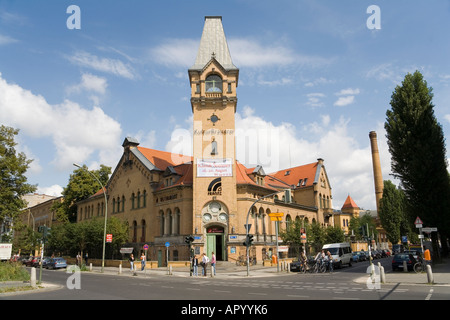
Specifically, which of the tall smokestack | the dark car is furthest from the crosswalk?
the tall smokestack

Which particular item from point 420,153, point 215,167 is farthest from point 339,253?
point 215,167

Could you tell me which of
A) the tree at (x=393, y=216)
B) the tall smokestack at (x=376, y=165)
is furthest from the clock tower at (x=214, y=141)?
the tall smokestack at (x=376, y=165)

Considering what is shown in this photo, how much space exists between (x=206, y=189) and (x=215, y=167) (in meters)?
2.73

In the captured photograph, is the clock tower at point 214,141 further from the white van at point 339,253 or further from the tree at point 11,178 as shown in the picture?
the tree at point 11,178

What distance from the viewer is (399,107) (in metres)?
29.9

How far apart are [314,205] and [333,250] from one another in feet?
78.9

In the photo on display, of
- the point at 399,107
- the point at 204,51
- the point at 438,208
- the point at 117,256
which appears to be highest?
the point at 204,51

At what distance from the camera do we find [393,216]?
65.3m

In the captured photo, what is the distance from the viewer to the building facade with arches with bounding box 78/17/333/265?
126 ft

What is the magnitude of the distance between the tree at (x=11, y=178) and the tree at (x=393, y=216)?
2350 inches

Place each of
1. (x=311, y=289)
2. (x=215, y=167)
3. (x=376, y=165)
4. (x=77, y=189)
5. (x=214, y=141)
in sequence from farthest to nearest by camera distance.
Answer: (x=376, y=165) → (x=77, y=189) → (x=214, y=141) → (x=215, y=167) → (x=311, y=289)

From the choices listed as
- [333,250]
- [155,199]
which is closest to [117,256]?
[155,199]

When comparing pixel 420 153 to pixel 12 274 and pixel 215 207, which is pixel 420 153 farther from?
pixel 12 274

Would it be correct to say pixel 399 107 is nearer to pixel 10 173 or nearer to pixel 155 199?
pixel 155 199
